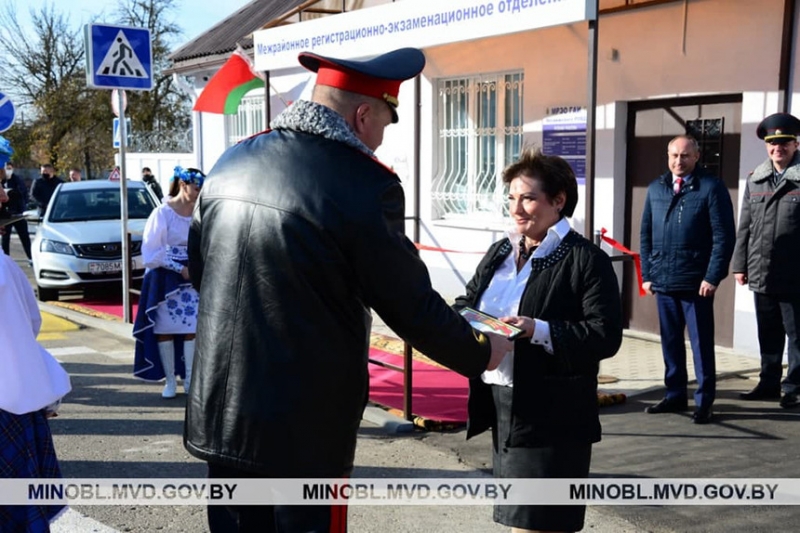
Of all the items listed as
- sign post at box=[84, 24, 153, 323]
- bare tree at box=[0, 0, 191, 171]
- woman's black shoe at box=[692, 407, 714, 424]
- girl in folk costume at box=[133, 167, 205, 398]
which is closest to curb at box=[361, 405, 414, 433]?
girl in folk costume at box=[133, 167, 205, 398]

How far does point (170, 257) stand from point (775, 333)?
15.1 ft

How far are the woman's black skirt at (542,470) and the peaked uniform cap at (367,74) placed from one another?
1196 mm

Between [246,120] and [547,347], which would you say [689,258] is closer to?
[547,347]

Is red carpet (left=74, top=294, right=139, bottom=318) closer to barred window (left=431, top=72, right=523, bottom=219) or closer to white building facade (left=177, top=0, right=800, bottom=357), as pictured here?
white building facade (left=177, top=0, right=800, bottom=357)

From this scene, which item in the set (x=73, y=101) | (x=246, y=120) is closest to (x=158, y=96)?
(x=73, y=101)

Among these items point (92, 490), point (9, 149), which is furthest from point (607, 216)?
point (9, 149)

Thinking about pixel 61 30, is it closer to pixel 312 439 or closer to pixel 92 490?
pixel 92 490

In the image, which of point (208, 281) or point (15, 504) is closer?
point (208, 281)

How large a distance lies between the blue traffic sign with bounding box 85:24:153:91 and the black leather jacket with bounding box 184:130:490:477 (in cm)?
789

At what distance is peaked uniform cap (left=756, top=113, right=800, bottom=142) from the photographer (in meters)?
6.24

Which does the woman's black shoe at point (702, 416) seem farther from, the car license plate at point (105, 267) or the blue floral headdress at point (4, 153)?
the car license plate at point (105, 267)

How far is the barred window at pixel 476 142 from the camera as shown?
412 inches

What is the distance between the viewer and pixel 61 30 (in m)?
40.4

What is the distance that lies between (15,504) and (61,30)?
41.5m
